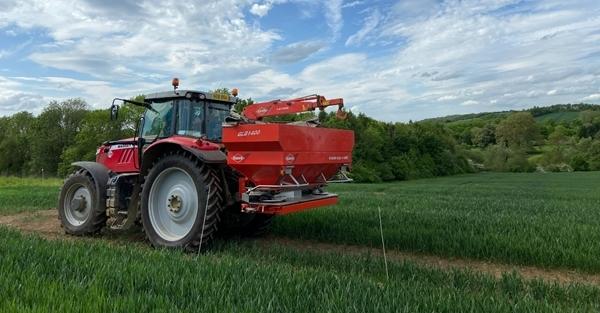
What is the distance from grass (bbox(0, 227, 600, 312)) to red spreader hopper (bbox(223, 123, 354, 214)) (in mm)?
1236

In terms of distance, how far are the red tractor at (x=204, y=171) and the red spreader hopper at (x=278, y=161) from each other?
14 mm

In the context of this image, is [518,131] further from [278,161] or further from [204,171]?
[278,161]

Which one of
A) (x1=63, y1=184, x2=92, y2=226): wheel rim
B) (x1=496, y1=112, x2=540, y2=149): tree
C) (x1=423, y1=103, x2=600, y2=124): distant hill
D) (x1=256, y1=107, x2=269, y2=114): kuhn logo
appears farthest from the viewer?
(x1=423, y1=103, x2=600, y2=124): distant hill

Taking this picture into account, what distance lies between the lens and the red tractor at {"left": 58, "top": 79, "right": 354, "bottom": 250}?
20.9ft

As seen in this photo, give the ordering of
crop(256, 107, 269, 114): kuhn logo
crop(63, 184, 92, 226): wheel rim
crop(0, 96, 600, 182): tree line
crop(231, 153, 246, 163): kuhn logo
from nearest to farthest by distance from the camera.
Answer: crop(231, 153, 246, 163): kuhn logo < crop(256, 107, 269, 114): kuhn logo < crop(63, 184, 92, 226): wheel rim < crop(0, 96, 600, 182): tree line

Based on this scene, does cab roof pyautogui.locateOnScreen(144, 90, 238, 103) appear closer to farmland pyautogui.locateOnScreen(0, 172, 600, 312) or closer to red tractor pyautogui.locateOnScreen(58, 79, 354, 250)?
red tractor pyautogui.locateOnScreen(58, 79, 354, 250)

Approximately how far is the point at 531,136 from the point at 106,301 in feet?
341

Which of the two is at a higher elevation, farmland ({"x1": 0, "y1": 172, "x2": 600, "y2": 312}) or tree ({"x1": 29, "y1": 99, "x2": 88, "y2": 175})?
tree ({"x1": 29, "y1": 99, "x2": 88, "y2": 175})

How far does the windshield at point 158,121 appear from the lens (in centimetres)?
805

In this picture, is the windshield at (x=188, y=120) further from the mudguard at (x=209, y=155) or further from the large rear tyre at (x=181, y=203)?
the mudguard at (x=209, y=155)

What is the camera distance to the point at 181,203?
7270mm

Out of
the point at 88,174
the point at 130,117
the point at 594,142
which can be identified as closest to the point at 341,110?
the point at 88,174

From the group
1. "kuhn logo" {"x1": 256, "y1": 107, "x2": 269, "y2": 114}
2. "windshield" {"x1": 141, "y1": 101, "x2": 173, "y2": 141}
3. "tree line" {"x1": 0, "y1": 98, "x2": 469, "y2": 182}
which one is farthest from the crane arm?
"tree line" {"x1": 0, "y1": 98, "x2": 469, "y2": 182}

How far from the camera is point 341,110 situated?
6965 mm
